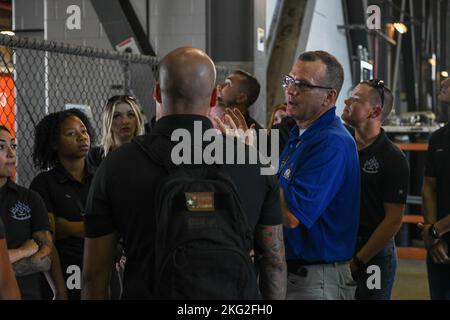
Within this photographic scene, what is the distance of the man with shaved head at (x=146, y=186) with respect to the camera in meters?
2.24

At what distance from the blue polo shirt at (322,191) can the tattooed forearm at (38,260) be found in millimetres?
1274

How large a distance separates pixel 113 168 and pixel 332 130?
4.44 ft

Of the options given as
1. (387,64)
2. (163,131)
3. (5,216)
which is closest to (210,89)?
(163,131)

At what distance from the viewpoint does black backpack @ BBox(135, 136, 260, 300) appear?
211 cm

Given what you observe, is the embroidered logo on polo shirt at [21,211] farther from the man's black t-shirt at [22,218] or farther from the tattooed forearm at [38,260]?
the tattooed forearm at [38,260]

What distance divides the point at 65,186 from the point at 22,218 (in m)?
0.55

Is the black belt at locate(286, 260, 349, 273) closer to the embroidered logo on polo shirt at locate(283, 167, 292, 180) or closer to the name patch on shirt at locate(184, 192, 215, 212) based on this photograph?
the embroidered logo on polo shirt at locate(283, 167, 292, 180)

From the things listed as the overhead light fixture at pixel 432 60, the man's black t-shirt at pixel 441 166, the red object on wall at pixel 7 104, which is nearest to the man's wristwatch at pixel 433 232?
the man's black t-shirt at pixel 441 166

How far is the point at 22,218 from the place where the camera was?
351cm

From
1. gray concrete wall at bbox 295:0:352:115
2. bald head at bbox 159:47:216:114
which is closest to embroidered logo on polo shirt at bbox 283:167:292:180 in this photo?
bald head at bbox 159:47:216:114

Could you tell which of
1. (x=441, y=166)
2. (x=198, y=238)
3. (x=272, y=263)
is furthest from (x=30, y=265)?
(x=441, y=166)

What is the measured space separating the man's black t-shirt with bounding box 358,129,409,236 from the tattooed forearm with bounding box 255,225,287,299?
1890mm

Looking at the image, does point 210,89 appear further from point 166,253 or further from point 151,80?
point 151,80

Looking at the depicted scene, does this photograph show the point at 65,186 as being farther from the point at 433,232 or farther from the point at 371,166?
the point at 433,232
